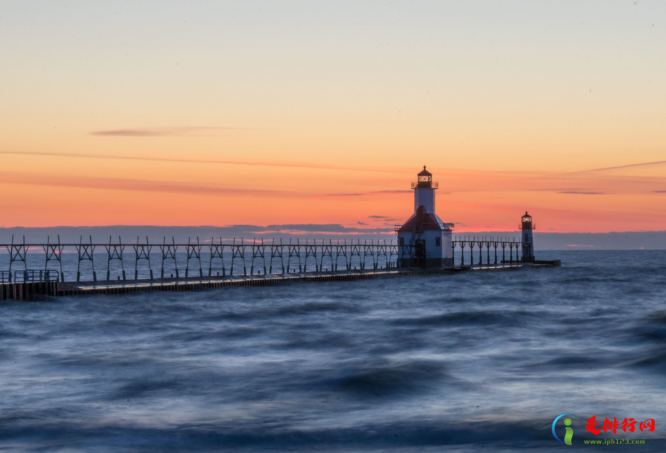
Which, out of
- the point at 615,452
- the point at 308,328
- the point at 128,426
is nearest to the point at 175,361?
the point at 128,426

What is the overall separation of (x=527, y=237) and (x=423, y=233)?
36576 millimetres

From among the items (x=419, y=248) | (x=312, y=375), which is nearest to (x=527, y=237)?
(x=419, y=248)

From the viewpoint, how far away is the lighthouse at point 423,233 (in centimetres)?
7869

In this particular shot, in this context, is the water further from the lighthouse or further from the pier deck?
the lighthouse

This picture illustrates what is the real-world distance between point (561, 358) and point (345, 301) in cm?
2742

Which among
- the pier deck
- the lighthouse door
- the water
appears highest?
the lighthouse door

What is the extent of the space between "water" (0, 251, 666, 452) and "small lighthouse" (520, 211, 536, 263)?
5585cm

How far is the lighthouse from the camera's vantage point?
78.7 metres

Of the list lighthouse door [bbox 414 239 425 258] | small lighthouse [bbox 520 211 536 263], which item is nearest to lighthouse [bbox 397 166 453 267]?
lighthouse door [bbox 414 239 425 258]

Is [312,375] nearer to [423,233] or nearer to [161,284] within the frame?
[161,284]

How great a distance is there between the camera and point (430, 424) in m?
18.1

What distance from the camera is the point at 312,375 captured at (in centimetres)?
2488

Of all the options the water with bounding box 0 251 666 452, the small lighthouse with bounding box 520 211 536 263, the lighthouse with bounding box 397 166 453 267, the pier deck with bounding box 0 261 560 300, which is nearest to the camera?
the water with bounding box 0 251 666 452

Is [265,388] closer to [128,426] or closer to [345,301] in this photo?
[128,426]
